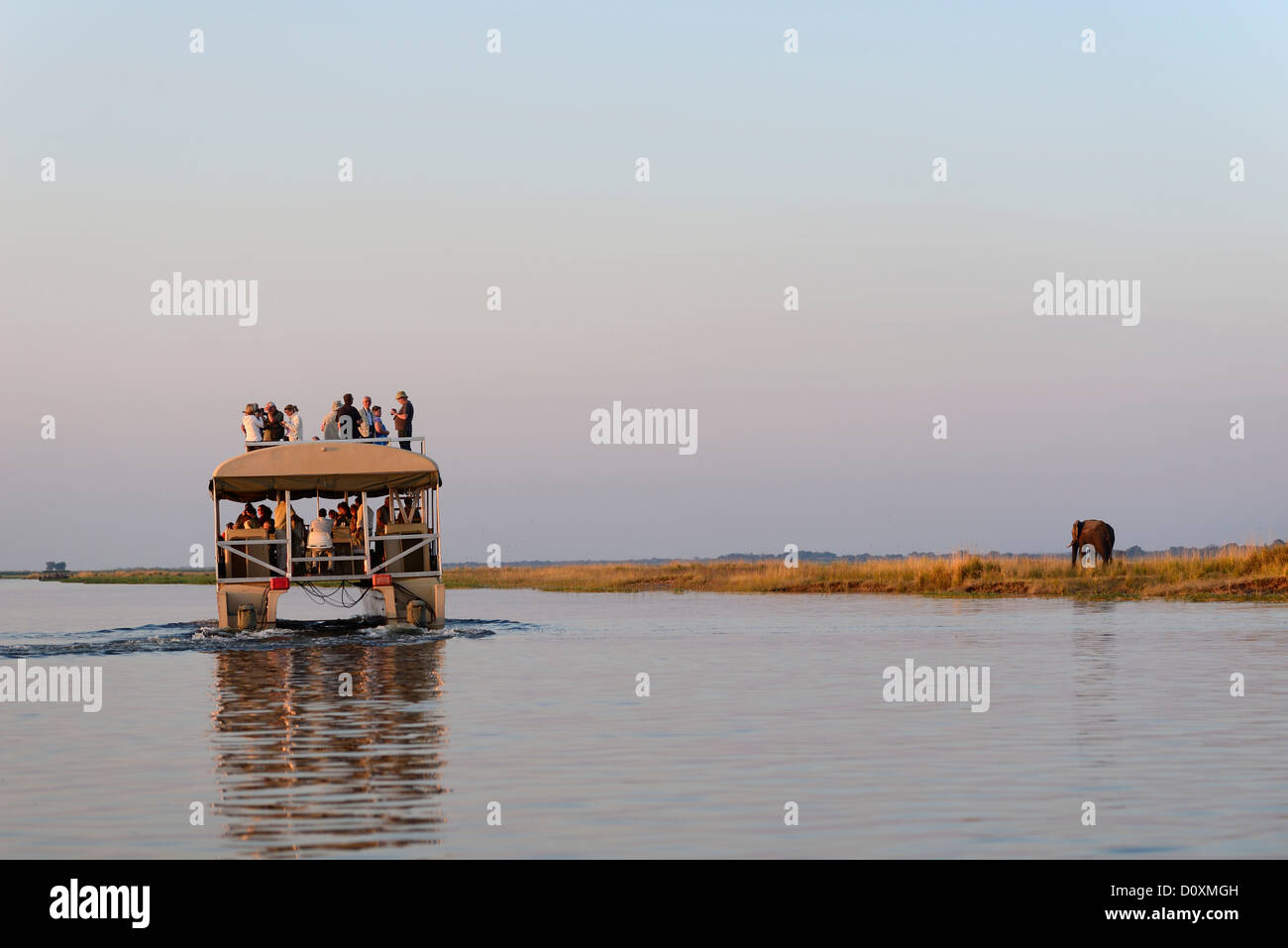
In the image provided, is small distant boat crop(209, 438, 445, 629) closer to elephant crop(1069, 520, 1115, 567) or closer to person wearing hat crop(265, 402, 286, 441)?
person wearing hat crop(265, 402, 286, 441)

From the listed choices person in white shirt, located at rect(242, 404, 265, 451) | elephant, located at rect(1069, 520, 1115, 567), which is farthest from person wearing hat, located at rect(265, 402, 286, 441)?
elephant, located at rect(1069, 520, 1115, 567)

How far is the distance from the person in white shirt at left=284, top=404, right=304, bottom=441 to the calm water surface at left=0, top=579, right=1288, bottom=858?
16.2ft

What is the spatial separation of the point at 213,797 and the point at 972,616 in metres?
26.9

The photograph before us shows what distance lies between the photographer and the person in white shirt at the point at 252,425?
31922mm

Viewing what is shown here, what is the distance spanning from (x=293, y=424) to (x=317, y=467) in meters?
1.73

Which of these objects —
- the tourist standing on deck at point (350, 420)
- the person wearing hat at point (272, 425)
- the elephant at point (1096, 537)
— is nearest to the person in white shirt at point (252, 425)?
the person wearing hat at point (272, 425)

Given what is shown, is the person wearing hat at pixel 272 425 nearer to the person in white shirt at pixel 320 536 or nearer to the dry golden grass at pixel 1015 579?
the person in white shirt at pixel 320 536

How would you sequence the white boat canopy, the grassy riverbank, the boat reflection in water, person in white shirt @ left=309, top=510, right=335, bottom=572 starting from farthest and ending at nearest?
the grassy riverbank → person in white shirt @ left=309, top=510, right=335, bottom=572 → the white boat canopy → the boat reflection in water

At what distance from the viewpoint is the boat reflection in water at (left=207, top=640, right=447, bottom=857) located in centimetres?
1016

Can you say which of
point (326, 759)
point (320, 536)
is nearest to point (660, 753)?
point (326, 759)

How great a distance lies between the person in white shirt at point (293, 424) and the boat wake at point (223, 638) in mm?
4016

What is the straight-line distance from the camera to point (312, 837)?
9.96 metres
